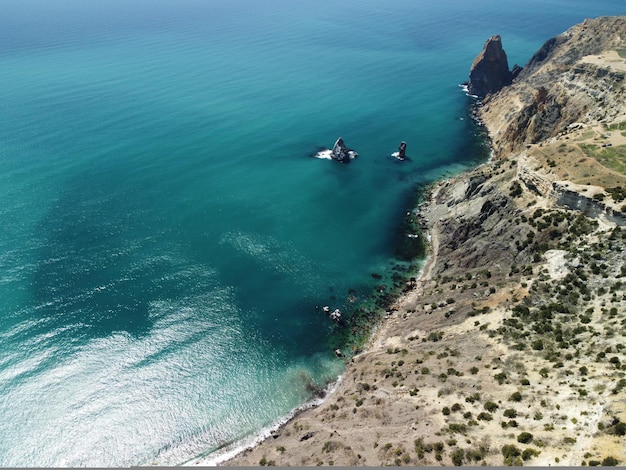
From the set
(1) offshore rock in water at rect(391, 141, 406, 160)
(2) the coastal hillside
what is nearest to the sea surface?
(1) offshore rock in water at rect(391, 141, 406, 160)

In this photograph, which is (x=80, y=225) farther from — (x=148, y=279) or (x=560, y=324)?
(x=560, y=324)

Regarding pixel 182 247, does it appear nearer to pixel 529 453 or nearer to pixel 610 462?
pixel 529 453

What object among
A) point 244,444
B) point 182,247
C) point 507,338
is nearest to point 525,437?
point 507,338

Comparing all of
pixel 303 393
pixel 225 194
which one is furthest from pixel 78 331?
pixel 225 194

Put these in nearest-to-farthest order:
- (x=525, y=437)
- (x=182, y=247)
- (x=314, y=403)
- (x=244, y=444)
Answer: (x=525, y=437)
(x=244, y=444)
(x=314, y=403)
(x=182, y=247)

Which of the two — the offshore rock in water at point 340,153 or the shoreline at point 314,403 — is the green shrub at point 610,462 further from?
the offshore rock in water at point 340,153

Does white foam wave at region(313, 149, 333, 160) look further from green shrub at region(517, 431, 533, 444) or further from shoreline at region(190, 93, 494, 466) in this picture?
green shrub at region(517, 431, 533, 444)
